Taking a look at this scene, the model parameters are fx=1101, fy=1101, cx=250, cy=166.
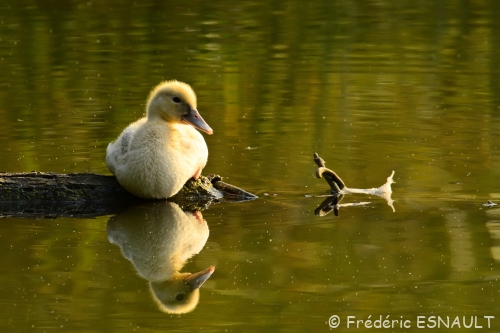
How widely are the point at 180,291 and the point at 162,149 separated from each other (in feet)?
6.33

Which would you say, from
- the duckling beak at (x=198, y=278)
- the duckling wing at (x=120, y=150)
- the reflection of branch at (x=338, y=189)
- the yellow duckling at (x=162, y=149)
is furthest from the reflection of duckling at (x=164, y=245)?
the reflection of branch at (x=338, y=189)

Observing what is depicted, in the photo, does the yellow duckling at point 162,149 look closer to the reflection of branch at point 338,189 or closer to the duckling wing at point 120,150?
the duckling wing at point 120,150

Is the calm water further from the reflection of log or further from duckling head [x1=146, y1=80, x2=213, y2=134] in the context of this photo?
duckling head [x1=146, y1=80, x2=213, y2=134]

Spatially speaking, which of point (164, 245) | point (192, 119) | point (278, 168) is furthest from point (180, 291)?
point (278, 168)

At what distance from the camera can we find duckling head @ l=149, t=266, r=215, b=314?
577 cm

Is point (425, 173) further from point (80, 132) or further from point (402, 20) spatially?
point (402, 20)

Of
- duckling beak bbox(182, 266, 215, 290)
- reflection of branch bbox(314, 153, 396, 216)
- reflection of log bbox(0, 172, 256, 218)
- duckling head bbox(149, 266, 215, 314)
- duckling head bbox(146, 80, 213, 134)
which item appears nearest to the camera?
duckling head bbox(149, 266, 215, 314)

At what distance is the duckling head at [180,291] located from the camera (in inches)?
227

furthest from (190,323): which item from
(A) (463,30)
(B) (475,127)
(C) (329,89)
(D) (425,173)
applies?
(A) (463,30)

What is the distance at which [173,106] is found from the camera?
804cm

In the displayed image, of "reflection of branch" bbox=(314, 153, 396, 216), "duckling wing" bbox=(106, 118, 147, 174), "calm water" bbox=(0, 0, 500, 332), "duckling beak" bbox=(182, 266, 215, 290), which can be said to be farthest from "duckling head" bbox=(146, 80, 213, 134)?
"duckling beak" bbox=(182, 266, 215, 290)

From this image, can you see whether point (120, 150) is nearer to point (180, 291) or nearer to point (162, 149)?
point (162, 149)

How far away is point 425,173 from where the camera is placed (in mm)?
8484

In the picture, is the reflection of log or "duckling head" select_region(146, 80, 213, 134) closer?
the reflection of log
